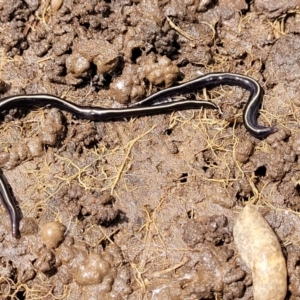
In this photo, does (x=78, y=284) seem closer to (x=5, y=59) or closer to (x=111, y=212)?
(x=111, y=212)

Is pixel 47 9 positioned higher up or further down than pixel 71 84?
higher up

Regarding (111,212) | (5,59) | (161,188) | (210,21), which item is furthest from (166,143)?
(5,59)

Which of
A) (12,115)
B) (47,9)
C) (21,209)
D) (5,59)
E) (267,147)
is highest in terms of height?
(47,9)

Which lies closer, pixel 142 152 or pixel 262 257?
pixel 262 257

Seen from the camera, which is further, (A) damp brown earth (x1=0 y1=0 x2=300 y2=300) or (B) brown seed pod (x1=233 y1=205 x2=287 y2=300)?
(A) damp brown earth (x1=0 y1=0 x2=300 y2=300)

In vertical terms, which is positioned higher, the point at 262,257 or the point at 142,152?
the point at 142,152

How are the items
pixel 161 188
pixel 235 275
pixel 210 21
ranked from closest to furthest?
pixel 235 275 < pixel 161 188 < pixel 210 21

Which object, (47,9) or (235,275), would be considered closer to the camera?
(235,275)

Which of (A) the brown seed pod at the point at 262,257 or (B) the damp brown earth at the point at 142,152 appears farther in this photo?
(B) the damp brown earth at the point at 142,152
